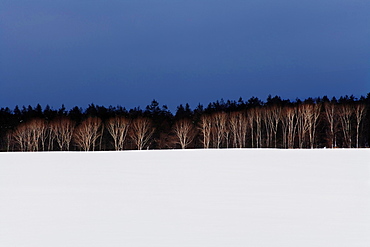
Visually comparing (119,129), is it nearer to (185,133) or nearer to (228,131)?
(185,133)

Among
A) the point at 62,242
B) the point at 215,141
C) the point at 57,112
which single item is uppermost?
the point at 57,112

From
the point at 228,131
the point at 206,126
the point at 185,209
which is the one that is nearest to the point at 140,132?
the point at 206,126

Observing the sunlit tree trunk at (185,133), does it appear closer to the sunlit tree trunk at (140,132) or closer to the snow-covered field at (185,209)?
the sunlit tree trunk at (140,132)

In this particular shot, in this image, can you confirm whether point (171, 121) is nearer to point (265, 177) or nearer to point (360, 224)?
point (265, 177)

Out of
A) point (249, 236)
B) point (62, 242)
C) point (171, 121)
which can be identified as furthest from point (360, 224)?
point (171, 121)

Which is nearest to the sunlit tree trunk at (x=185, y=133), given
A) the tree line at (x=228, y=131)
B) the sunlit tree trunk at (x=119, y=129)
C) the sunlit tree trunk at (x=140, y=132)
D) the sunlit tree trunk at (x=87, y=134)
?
the tree line at (x=228, y=131)

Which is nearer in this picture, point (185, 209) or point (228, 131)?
point (185, 209)

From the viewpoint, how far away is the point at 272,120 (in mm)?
53312

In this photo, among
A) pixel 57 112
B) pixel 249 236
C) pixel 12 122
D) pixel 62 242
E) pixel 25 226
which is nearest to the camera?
pixel 62 242

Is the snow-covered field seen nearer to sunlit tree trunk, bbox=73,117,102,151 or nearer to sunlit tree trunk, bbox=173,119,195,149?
sunlit tree trunk, bbox=73,117,102,151

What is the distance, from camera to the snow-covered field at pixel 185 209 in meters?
5.29

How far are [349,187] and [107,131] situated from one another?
50147 mm

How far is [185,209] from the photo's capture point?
6.93m

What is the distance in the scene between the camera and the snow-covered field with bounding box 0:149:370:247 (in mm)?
5289
